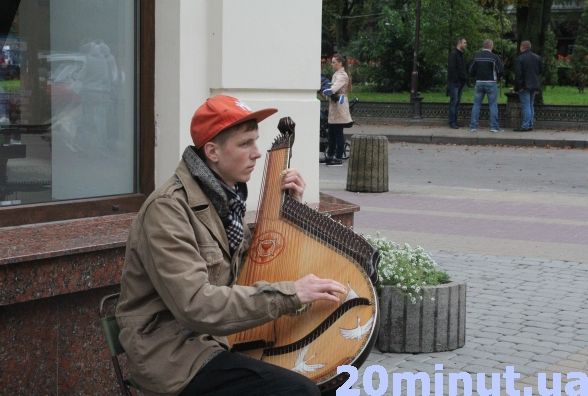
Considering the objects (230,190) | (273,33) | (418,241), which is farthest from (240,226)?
(418,241)

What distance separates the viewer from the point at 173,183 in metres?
3.44

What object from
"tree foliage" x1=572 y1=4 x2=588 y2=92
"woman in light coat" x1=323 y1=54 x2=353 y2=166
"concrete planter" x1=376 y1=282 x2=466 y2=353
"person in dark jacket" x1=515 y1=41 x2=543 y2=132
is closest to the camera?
"concrete planter" x1=376 y1=282 x2=466 y2=353

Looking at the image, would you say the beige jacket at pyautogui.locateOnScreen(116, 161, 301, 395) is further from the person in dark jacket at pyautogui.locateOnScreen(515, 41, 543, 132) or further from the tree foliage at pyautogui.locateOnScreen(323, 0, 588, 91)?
the tree foliage at pyautogui.locateOnScreen(323, 0, 588, 91)

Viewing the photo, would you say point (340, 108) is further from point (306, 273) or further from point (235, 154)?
point (306, 273)

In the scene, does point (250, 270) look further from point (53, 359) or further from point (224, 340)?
point (53, 359)

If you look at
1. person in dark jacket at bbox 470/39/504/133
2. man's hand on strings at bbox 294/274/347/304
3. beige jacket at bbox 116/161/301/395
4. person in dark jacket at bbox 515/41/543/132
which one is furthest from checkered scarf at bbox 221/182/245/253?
person in dark jacket at bbox 515/41/543/132

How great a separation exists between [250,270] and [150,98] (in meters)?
2.09

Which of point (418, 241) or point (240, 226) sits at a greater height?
point (240, 226)

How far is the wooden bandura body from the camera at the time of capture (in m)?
3.28

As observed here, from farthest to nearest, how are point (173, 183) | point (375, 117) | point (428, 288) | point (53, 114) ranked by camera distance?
point (375, 117), point (428, 288), point (53, 114), point (173, 183)

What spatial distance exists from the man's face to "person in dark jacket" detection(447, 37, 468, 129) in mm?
22917

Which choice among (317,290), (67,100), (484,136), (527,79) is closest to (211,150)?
(317,290)

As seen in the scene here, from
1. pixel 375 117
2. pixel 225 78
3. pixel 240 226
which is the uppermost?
pixel 225 78

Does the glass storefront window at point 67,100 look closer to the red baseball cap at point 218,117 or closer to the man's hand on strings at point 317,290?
the red baseball cap at point 218,117
